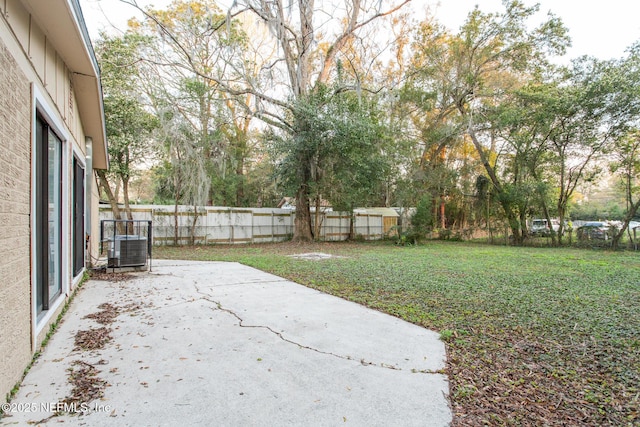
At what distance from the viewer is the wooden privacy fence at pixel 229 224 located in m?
11.7

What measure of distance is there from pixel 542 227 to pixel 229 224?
12.8 metres

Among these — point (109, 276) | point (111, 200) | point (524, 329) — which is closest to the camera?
point (524, 329)

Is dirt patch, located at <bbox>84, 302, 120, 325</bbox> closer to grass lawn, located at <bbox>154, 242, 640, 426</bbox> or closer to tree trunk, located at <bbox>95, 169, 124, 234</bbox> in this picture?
grass lawn, located at <bbox>154, 242, 640, 426</bbox>

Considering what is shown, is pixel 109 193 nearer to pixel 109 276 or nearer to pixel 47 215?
pixel 109 276

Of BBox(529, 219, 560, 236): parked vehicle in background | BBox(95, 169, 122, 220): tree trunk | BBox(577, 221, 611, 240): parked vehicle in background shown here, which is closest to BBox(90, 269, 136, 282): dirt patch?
BBox(95, 169, 122, 220): tree trunk

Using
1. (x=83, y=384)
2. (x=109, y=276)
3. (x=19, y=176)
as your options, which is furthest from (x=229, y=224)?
(x=83, y=384)

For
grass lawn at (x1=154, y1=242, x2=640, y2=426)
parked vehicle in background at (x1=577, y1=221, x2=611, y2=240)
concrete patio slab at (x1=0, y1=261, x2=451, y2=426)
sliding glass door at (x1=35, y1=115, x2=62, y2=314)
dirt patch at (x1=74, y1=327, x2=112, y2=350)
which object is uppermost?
sliding glass door at (x1=35, y1=115, x2=62, y2=314)

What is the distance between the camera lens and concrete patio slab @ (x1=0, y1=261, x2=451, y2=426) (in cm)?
180

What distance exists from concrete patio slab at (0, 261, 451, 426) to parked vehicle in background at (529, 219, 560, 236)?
12.6 meters

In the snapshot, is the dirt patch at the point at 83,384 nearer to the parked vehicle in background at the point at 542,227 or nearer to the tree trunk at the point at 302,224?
the tree trunk at the point at 302,224

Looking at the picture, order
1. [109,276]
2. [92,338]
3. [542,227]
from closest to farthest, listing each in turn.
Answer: [92,338] → [109,276] → [542,227]

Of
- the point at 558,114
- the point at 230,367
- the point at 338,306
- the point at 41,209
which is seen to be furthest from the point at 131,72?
the point at 558,114

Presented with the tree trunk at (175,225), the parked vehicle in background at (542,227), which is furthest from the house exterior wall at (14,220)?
the parked vehicle in background at (542,227)

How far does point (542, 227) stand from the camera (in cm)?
1377
